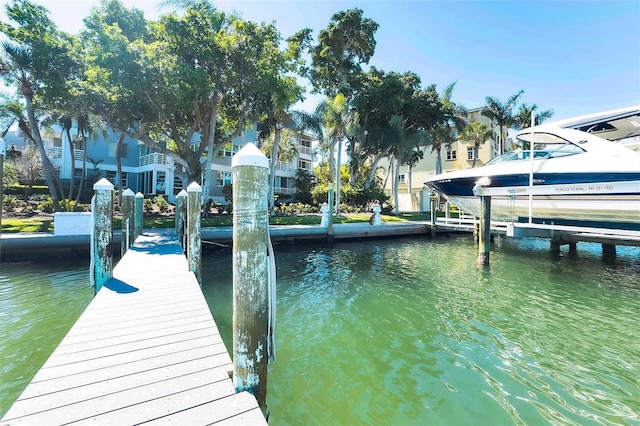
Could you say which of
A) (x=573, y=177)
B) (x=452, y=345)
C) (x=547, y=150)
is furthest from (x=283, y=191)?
(x=452, y=345)

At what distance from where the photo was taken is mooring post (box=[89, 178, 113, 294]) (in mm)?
5336

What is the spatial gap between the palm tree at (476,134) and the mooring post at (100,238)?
106ft

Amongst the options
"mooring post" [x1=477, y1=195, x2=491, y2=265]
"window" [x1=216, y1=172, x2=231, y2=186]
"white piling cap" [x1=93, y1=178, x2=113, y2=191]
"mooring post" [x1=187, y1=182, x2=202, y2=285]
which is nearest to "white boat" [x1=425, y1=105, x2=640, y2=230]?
"mooring post" [x1=477, y1=195, x2=491, y2=265]

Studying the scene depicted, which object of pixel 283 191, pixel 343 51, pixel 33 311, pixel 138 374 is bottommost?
pixel 33 311

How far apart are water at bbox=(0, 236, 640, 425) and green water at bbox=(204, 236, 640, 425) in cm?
2

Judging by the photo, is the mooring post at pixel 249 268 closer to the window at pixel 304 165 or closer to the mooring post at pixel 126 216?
the mooring post at pixel 126 216

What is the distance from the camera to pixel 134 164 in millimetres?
28922

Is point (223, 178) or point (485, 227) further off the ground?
point (223, 178)

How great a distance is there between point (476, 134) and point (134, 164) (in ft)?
110

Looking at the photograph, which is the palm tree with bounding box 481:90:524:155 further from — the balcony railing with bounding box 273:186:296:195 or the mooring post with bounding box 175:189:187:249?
the mooring post with bounding box 175:189:187:249

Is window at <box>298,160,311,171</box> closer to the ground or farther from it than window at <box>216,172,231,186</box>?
farther from it

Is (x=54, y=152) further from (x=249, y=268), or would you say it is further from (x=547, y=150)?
(x=547, y=150)

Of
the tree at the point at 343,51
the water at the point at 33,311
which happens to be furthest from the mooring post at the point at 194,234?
the tree at the point at 343,51

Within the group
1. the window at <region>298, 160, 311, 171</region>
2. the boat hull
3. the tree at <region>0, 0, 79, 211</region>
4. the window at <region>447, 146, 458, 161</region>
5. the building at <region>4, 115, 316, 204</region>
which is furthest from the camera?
the window at <region>447, 146, 458, 161</region>
